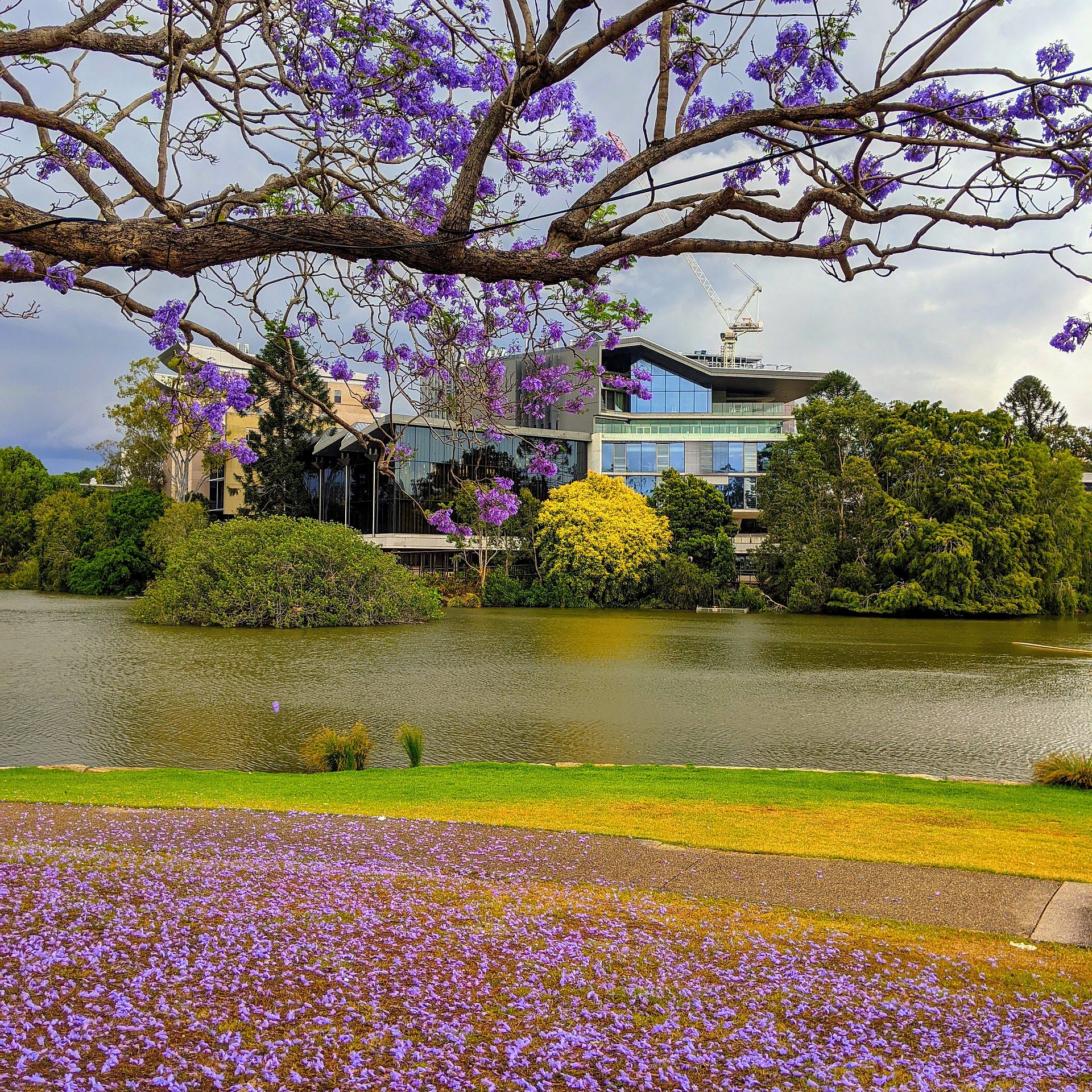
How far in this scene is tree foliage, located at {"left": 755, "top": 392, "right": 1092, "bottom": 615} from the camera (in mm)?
36906

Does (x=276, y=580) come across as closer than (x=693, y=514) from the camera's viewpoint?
Yes

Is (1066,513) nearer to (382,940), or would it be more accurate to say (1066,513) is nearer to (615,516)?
(615,516)

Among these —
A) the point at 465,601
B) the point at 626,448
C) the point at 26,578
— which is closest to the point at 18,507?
the point at 26,578

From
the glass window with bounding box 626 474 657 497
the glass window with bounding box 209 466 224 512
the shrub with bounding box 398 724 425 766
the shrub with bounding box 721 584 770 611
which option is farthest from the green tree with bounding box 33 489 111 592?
the shrub with bounding box 398 724 425 766

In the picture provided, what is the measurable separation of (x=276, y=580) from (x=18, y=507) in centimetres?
4214

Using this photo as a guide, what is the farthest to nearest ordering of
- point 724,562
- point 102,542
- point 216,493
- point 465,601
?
point 216,493
point 102,542
point 724,562
point 465,601

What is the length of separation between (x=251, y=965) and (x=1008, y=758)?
444 inches

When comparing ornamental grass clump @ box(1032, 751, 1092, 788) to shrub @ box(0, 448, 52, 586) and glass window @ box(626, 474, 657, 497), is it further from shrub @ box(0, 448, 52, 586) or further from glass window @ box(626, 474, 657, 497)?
shrub @ box(0, 448, 52, 586)

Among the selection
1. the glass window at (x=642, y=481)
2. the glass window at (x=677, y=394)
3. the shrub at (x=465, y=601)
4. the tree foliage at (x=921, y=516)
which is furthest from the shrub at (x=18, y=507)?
the tree foliage at (x=921, y=516)

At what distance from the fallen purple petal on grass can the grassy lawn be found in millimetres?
2093

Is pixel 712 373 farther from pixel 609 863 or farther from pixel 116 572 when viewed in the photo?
pixel 609 863

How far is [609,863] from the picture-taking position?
6082 mm

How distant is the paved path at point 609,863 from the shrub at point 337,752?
387cm

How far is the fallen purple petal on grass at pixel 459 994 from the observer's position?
3.18 metres
